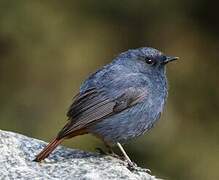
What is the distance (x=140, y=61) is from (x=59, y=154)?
1.22 m

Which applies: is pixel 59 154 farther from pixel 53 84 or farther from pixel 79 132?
pixel 53 84

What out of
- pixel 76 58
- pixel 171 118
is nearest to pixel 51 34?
pixel 76 58

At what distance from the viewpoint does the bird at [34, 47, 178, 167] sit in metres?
8.12

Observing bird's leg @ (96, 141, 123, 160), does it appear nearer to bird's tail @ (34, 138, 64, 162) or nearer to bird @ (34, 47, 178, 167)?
bird @ (34, 47, 178, 167)

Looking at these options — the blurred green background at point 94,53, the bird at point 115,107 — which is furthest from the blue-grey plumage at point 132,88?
the blurred green background at point 94,53

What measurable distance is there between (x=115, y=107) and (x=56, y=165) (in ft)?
2.72

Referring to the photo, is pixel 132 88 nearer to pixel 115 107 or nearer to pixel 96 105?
pixel 115 107

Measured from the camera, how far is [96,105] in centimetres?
817

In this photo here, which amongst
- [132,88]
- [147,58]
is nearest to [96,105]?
[132,88]

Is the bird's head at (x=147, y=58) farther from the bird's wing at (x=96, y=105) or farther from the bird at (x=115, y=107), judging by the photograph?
the bird's wing at (x=96, y=105)

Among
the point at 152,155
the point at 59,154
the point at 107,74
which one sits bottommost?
the point at 152,155

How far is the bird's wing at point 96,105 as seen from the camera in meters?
8.07

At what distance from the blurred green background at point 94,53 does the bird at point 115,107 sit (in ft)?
12.0

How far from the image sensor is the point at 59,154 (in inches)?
325
